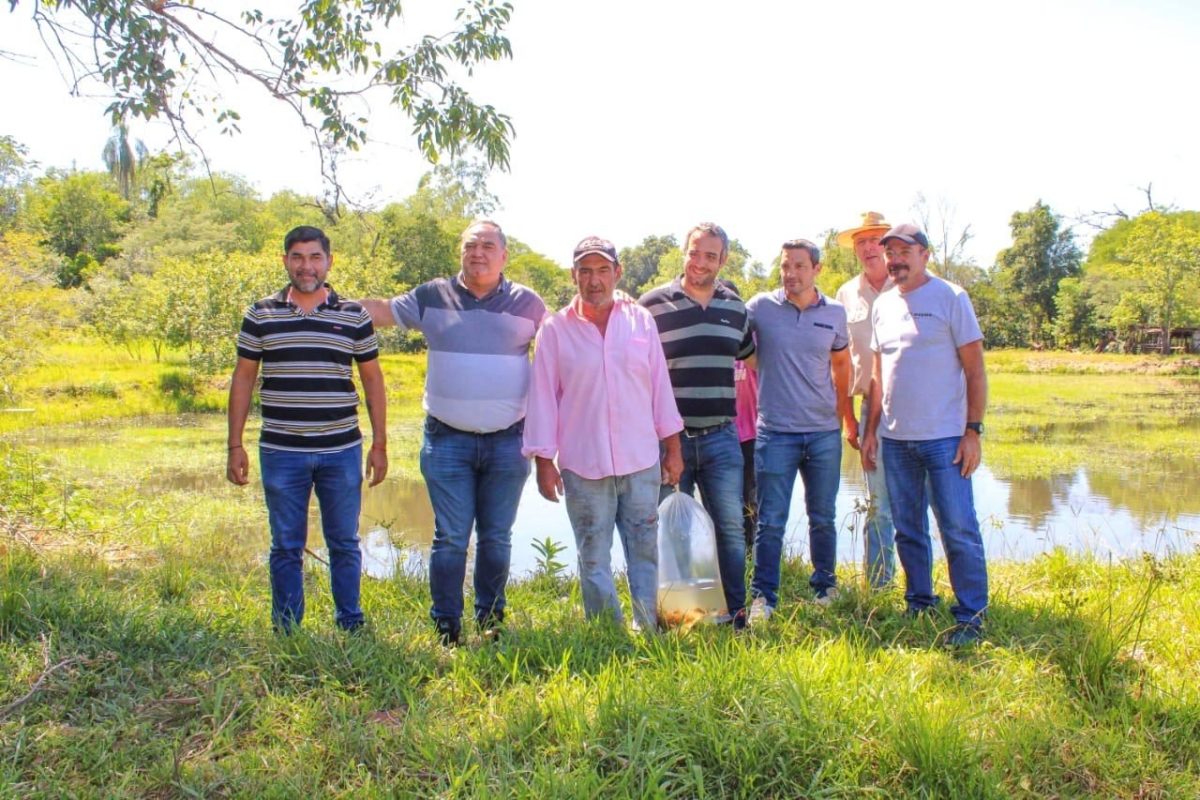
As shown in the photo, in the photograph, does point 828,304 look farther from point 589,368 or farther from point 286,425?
point 286,425

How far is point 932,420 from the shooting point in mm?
3676

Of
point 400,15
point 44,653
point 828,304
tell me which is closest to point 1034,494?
point 828,304

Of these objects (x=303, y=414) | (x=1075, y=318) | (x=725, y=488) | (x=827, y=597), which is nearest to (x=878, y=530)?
(x=827, y=597)

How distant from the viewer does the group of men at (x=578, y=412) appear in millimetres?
3521

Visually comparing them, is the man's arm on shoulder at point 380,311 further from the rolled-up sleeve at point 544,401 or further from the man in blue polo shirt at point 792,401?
the man in blue polo shirt at point 792,401

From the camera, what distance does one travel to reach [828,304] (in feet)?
14.0

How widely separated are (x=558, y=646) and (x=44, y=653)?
188cm

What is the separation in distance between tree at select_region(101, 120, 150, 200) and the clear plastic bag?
371 centimetres

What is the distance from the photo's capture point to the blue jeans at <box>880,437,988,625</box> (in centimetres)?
365

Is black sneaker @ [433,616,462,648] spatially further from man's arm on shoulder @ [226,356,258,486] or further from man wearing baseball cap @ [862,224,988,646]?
man wearing baseball cap @ [862,224,988,646]

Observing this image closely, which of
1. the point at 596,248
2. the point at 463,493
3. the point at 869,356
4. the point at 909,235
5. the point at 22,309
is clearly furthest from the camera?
the point at 22,309

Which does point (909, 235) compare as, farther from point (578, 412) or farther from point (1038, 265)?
point (1038, 265)

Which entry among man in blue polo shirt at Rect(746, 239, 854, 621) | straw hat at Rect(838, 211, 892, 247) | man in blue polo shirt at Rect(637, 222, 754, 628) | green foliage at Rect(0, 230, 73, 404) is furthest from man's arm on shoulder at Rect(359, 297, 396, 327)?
green foliage at Rect(0, 230, 73, 404)

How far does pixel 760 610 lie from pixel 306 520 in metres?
2.17
